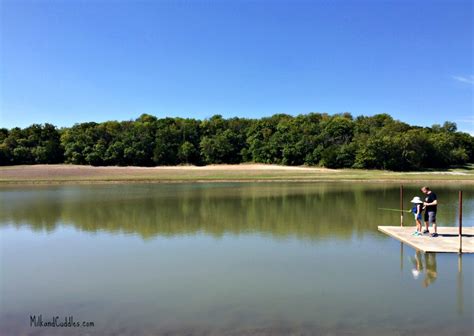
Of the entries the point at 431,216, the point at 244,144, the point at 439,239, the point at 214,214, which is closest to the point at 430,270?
the point at 439,239

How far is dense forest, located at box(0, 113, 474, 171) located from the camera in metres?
78.6

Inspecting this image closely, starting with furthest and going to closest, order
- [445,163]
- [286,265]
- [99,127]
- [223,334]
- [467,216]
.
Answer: [99,127]
[445,163]
[467,216]
[286,265]
[223,334]

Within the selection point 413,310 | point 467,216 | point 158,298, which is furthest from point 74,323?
point 467,216

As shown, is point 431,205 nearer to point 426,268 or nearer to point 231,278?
point 426,268

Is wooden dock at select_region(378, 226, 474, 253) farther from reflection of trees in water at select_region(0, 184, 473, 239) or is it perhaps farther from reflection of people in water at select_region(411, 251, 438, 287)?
reflection of trees in water at select_region(0, 184, 473, 239)

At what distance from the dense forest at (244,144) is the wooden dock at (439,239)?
6114cm

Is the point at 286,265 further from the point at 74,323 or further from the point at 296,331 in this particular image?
the point at 74,323

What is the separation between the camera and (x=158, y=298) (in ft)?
30.4

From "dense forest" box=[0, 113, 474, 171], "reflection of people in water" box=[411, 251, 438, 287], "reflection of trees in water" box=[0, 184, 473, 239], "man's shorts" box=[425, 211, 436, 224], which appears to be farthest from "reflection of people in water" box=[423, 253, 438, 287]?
"dense forest" box=[0, 113, 474, 171]

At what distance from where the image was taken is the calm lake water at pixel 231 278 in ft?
25.9

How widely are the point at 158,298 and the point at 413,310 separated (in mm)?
5415

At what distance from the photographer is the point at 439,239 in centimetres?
1434

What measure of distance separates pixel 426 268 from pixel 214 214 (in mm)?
12577

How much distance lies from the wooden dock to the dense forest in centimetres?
6114
